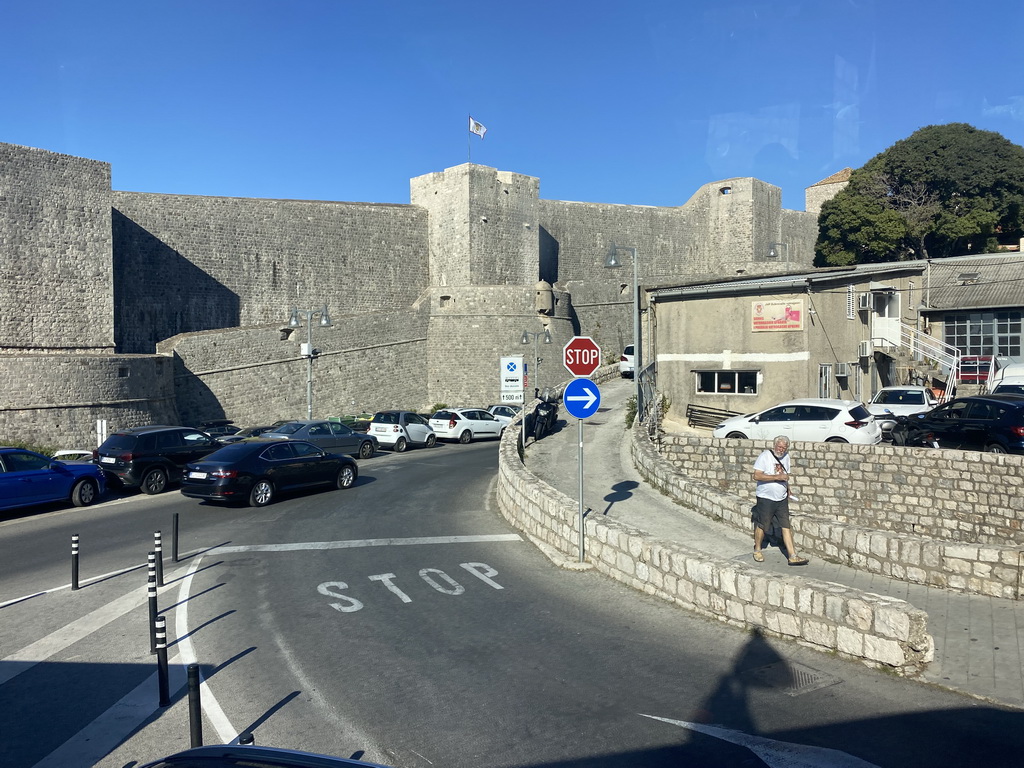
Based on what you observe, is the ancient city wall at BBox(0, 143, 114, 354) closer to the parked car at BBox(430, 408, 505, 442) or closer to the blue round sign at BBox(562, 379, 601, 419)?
the parked car at BBox(430, 408, 505, 442)

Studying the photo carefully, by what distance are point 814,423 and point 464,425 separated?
14.8 m

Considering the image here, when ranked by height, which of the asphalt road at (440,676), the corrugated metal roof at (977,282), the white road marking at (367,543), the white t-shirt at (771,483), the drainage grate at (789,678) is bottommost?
the white road marking at (367,543)

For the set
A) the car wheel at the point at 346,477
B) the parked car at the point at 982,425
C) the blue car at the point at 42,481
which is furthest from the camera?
the car wheel at the point at 346,477

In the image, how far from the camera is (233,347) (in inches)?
1522

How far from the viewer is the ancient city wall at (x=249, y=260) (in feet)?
131

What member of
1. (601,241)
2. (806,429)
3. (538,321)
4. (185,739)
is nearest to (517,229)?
(538,321)

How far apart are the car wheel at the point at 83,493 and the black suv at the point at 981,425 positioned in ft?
61.3

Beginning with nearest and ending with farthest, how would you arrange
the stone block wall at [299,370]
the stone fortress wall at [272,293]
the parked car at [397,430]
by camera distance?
the parked car at [397,430], the stone fortress wall at [272,293], the stone block wall at [299,370]

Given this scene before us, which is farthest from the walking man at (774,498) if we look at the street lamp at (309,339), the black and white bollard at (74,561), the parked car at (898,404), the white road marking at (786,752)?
the street lamp at (309,339)

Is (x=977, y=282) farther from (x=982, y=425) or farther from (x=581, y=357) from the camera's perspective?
(x=581, y=357)

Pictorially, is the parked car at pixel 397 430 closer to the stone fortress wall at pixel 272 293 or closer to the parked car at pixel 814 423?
the stone fortress wall at pixel 272 293

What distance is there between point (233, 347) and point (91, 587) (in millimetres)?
30027

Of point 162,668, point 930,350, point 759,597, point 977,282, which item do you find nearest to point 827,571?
point 759,597

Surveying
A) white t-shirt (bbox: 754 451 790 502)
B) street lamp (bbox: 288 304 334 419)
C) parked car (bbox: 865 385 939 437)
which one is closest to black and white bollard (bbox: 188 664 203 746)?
white t-shirt (bbox: 754 451 790 502)
